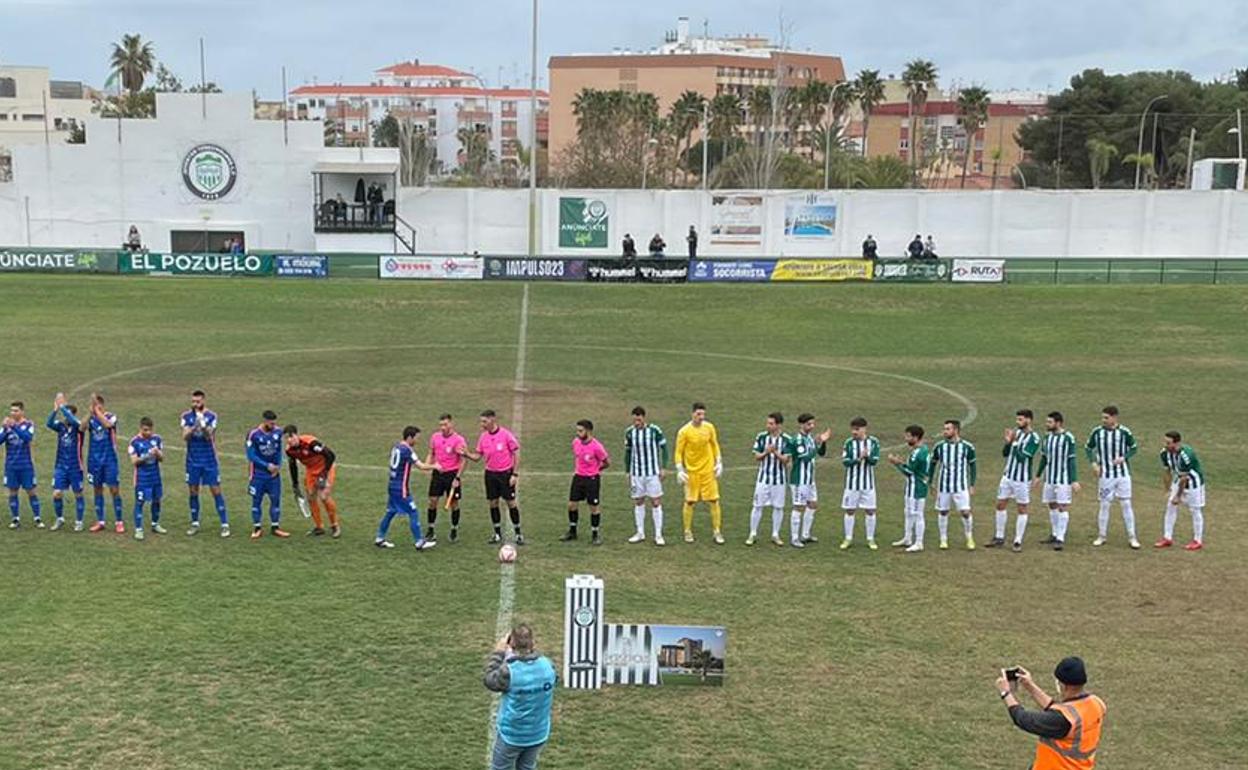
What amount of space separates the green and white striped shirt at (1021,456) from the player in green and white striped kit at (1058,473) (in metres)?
0.21

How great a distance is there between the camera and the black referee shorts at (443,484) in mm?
16781

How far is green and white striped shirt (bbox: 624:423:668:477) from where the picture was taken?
670 inches

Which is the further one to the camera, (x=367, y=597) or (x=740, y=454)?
Answer: (x=740, y=454)

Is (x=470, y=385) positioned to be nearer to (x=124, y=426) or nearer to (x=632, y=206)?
(x=124, y=426)

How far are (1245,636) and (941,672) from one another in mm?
3973

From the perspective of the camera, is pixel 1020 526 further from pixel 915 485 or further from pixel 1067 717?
pixel 1067 717

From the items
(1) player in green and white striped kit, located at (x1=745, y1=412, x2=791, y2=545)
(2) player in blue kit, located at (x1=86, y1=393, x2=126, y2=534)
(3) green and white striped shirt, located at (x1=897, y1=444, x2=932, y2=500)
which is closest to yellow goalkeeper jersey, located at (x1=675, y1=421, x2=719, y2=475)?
(1) player in green and white striped kit, located at (x1=745, y1=412, x2=791, y2=545)

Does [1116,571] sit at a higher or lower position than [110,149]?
lower

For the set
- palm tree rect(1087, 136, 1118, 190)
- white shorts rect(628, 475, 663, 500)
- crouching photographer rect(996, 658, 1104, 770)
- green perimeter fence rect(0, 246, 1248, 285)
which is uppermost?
palm tree rect(1087, 136, 1118, 190)

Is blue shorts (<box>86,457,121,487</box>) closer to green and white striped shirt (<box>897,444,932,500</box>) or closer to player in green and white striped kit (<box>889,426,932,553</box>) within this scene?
player in green and white striped kit (<box>889,426,932,553</box>)

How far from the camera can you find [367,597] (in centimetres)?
1446

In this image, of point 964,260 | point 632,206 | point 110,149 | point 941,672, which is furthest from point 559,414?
point 110,149

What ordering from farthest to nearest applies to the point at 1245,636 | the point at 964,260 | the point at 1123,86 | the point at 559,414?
1. the point at 1123,86
2. the point at 964,260
3. the point at 559,414
4. the point at 1245,636

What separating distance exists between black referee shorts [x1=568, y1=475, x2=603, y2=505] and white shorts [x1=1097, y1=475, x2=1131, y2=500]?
740cm
